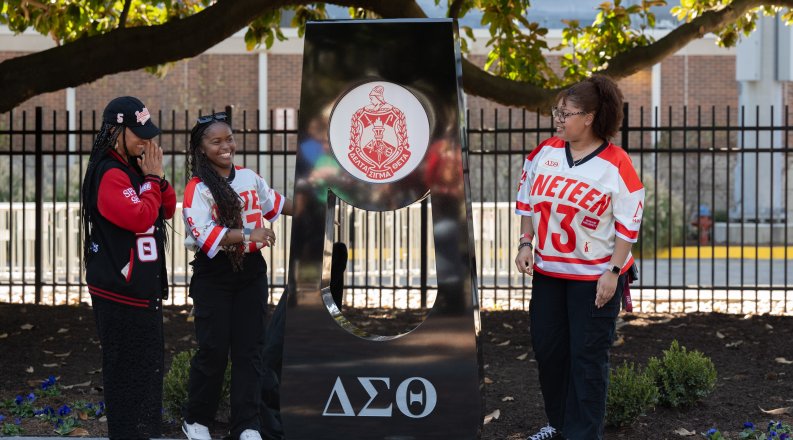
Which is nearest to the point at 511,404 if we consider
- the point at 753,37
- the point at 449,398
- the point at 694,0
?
the point at 449,398

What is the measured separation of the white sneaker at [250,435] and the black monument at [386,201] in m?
0.38

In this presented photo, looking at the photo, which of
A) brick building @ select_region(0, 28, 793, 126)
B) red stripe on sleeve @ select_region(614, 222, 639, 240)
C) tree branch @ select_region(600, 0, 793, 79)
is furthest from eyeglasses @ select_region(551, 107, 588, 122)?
brick building @ select_region(0, 28, 793, 126)

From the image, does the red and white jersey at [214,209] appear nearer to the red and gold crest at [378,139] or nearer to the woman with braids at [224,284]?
the woman with braids at [224,284]

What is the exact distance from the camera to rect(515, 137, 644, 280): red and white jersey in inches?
183

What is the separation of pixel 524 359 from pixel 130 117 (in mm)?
4386

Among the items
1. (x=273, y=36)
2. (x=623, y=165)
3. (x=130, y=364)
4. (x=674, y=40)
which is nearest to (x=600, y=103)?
(x=623, y=165)

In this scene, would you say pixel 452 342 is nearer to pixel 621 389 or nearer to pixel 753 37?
pixel 621 389

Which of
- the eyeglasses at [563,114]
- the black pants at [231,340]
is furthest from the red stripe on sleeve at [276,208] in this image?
the eyeglasses at [563,114]

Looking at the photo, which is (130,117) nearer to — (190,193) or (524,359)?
(190,193)

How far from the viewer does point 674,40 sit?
9.67 m

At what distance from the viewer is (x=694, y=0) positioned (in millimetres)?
10836

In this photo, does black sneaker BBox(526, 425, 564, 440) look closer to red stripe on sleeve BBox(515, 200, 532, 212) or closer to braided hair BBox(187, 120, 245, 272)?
red stripe on sleeve BBox(515, 200, 532, 212)

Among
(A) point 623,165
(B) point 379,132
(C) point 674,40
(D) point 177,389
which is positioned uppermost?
(C) point 674,40

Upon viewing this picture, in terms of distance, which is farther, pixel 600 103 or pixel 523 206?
pixel 523 206
